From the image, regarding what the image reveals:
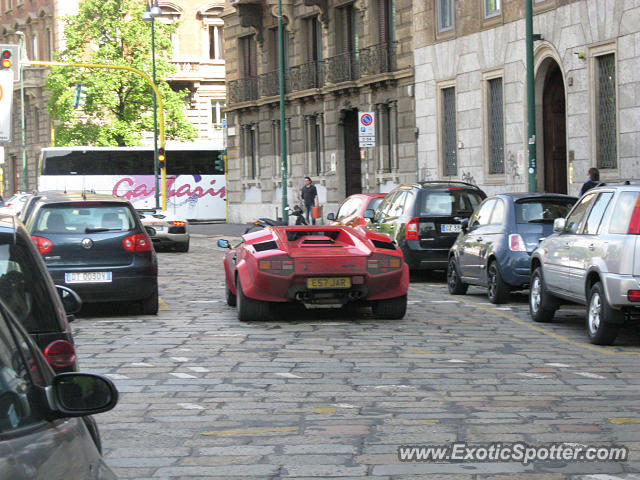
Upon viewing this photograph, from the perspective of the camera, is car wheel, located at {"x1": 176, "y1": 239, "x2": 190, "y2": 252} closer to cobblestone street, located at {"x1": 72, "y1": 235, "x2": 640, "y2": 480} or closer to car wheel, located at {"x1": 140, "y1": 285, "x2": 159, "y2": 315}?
car wheel, located at {"x1": 140, "y1": 285, "x2": 159, "y2": 315}

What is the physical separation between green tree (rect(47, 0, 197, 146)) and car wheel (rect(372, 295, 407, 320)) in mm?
46541

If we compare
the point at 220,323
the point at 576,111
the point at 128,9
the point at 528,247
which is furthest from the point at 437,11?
the point at 128,9

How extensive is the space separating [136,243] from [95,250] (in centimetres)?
50

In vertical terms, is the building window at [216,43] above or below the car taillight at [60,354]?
above

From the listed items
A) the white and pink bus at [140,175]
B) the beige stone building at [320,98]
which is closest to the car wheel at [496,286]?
the beige stone building at [320,98]

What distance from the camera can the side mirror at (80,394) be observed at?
300 centimetres

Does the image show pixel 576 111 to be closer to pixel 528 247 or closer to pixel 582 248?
pixel 528 247

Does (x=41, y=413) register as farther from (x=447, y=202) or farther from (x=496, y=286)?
(x=447, y=202)

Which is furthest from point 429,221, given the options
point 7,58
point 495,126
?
point 495,126

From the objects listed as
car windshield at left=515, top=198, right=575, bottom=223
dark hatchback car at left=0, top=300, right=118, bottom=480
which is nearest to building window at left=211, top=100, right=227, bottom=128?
car windshield at left=515, top=198, right=575, bottom=223

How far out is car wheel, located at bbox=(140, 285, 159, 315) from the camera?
48.8 feet

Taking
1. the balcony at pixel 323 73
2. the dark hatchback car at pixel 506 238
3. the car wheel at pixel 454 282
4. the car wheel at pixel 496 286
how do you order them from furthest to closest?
1. the balcony at pixel 323 73
2. the car wheel at pixel 454 282
3. the car wheel at pixel 496 286
4. the dark hatchback car at pixel 506 238

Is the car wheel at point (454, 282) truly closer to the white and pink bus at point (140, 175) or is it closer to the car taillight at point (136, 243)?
the car taillight at point (136, 243)

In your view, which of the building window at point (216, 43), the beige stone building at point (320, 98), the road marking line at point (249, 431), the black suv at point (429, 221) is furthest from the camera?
the building window at point (216, 43)
